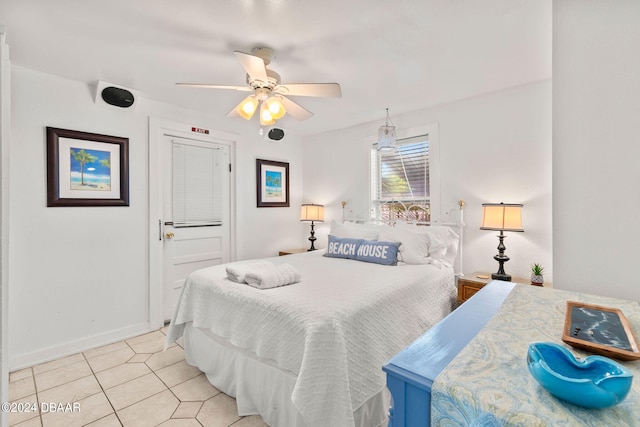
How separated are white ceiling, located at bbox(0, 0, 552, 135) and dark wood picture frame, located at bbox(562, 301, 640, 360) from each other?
1601mm

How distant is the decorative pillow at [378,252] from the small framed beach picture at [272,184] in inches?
70.1

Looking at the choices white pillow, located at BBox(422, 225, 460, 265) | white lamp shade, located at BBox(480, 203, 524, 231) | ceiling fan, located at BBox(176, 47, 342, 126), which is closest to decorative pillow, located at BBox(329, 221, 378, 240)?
white pillow, located at BBox(422, 225, 460, 265)

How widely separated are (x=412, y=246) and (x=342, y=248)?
2.26 ft

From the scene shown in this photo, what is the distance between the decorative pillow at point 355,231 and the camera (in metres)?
3.15

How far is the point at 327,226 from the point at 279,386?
283cm

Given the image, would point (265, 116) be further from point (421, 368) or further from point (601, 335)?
point (601, 335)

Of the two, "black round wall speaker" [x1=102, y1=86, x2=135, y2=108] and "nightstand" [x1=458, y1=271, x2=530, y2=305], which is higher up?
"black round wall speaker" [x1=102, y1=86, x2=135, y2=108]

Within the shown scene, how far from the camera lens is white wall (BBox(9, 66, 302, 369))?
2.35 metres

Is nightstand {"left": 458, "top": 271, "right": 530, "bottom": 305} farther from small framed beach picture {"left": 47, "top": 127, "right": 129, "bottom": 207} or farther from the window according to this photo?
small framed beach picture {"left": 47, "top": 127, "right": 129, "bottom": 207}

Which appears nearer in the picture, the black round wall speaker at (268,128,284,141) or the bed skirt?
the bed skirt

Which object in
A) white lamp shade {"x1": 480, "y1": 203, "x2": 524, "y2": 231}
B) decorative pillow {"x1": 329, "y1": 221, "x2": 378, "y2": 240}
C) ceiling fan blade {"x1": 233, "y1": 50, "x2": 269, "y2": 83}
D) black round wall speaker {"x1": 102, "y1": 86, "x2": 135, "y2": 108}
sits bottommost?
decorative pillow {"x1": 329, "y1": 221, "x2": 378, "y2": 240}

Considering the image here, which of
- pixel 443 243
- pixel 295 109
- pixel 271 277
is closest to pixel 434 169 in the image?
pixel 443 243

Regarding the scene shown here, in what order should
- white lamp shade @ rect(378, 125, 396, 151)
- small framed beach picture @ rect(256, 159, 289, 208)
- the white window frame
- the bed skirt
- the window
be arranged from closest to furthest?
the bed skirt → white lamp shade @ rect(378, 125, 396, 151) → the white window frame → the window → small framed beach picture @ rect(256, 159, 289, 208)

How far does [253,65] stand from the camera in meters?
1.75
